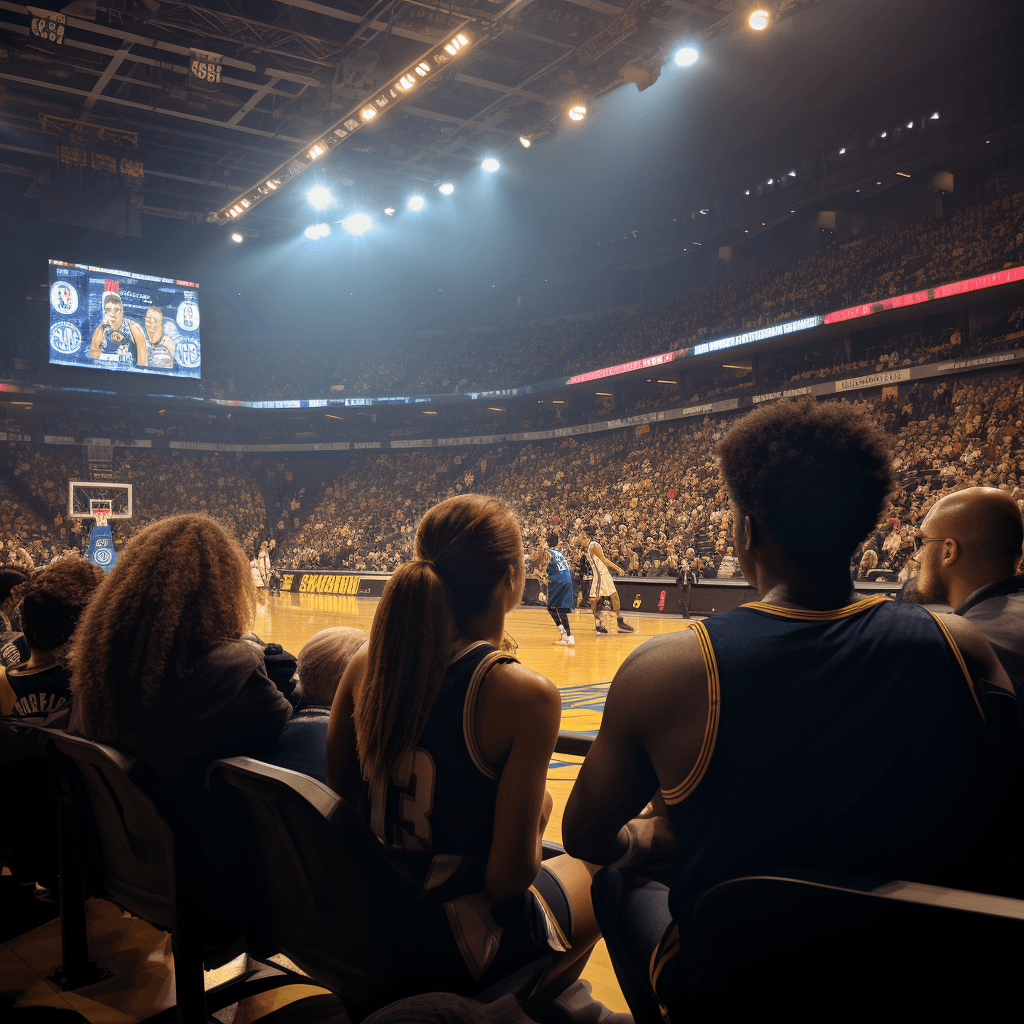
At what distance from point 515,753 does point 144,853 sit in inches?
44.4

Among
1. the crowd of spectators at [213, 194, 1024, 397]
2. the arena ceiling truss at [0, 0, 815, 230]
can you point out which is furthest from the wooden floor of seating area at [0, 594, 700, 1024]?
the crowd of spectators at [213, 194, 1024, 397]

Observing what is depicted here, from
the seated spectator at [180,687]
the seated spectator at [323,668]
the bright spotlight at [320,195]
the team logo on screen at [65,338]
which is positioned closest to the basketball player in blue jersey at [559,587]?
the seated spectator at [323,668]

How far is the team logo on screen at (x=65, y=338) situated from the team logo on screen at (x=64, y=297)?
0.16 m

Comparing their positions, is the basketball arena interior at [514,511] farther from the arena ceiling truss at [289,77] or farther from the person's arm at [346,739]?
the arena ceiling truss at [289,77]

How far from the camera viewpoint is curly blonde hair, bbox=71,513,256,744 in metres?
2.03

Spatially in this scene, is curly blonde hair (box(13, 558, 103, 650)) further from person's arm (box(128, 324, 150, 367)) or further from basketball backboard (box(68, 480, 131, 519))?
person's arm (box(128, 324, 150, 367))

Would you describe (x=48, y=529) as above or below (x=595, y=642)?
above

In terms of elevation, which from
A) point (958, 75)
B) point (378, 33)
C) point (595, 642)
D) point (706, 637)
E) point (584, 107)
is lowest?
point (595, 642)

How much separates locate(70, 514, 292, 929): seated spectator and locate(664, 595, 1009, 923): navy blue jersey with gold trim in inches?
49.9

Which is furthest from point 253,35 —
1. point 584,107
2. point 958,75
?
point 958,75

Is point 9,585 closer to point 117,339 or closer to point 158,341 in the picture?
point 117,339

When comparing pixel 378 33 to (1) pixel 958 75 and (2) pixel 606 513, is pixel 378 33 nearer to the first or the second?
(2) pixel 606 513

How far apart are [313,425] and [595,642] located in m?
31.8

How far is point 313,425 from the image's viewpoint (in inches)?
1624
